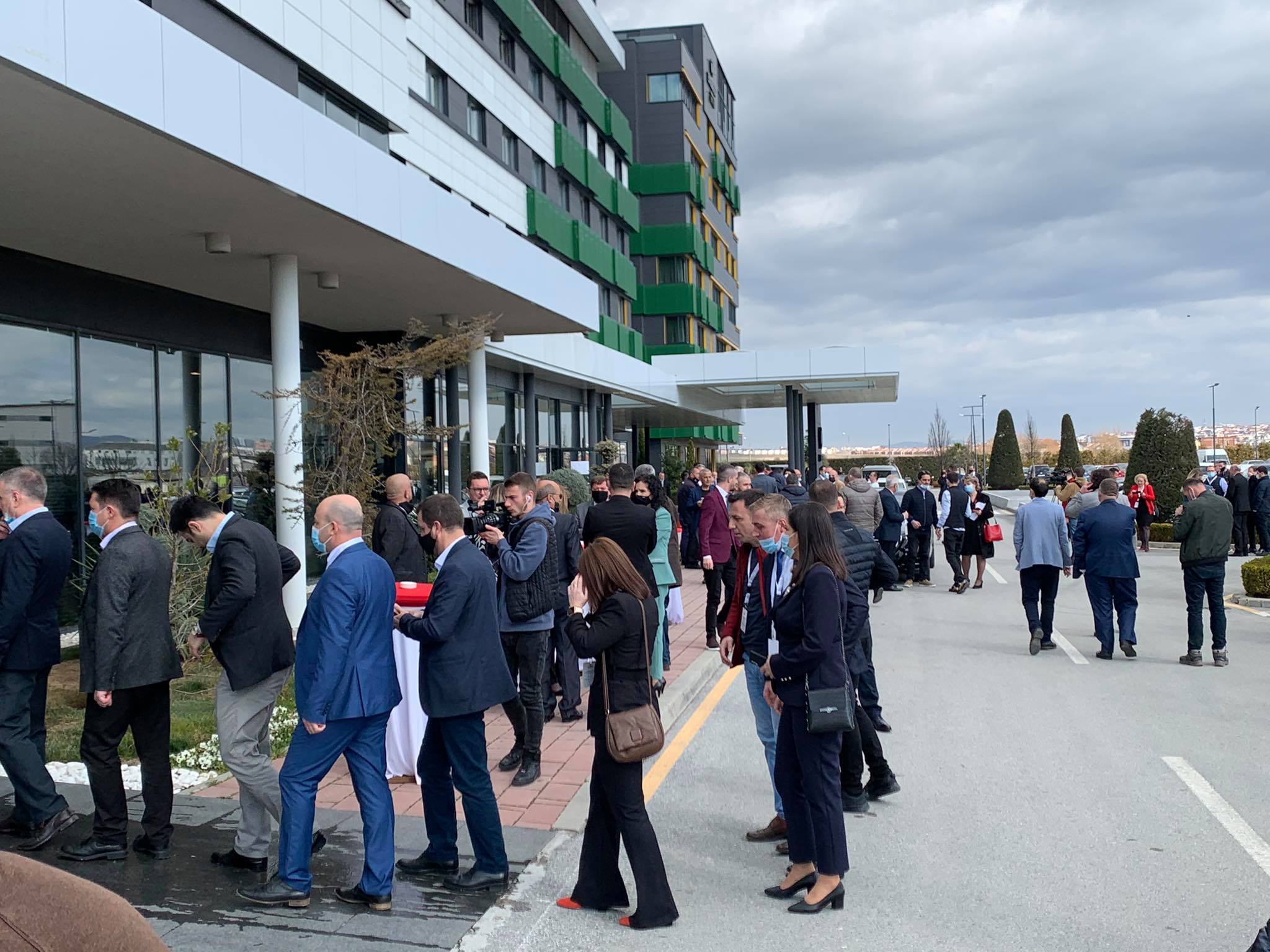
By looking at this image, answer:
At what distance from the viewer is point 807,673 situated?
15.8 ft

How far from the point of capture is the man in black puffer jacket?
238 inches

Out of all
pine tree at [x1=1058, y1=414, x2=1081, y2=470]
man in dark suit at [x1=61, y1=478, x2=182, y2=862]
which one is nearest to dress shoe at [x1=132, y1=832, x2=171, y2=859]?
man in dark suit at [x1=61, y1=478, x2=182, y2=862]

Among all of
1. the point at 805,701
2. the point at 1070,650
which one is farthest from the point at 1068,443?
the point at 805,701

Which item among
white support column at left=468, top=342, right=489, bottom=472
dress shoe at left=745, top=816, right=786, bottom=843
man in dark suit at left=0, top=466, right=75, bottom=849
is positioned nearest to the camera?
man in dark suit at left=0, top=466, right=75, bottom=849

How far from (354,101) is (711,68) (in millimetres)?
48107

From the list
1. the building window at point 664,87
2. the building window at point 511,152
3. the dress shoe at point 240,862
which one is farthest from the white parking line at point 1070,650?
the building window at point 664,87

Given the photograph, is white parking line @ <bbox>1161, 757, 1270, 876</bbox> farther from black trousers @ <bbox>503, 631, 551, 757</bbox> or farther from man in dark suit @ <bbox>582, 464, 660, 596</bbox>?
black trousers @ <bbox>503, 631, 551, 757</bbox>

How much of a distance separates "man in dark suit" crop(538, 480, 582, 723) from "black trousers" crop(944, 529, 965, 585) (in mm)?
10720

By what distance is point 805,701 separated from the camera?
190 inches

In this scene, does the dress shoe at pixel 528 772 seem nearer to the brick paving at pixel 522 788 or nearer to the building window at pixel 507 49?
the brick paving at pixel 522 788

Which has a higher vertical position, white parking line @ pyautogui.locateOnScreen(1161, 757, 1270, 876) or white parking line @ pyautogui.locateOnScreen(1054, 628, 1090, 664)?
white parking line @ pyautogui.locateOnScreen(1161, 757, 1270, 876)

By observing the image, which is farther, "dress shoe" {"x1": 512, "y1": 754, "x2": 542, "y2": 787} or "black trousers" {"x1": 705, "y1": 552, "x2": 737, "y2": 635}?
"black trousers" {"x1": 705, "y1": 552, "x2": 737, "y2": 635}

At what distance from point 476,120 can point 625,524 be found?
19976 mm

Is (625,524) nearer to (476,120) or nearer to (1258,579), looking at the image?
(1258,579)
